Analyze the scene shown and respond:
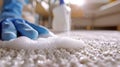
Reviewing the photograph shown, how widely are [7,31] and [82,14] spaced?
235 centimetres

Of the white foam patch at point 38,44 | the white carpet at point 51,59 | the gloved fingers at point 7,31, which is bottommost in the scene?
the white carpet at point 51,59

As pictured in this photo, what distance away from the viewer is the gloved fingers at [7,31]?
52cm

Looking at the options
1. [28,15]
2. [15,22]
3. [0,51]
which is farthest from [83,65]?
[28,15]

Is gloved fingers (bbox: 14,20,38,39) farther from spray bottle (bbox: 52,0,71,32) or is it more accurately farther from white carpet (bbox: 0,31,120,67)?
spray bottle (bbox: 52,0,71,32)

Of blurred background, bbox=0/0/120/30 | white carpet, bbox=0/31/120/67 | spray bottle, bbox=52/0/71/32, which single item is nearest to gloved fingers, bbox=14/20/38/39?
white carpet, bbox=0/31/120/67

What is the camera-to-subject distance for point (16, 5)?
98 cm

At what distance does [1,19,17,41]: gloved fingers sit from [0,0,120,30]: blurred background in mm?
1109

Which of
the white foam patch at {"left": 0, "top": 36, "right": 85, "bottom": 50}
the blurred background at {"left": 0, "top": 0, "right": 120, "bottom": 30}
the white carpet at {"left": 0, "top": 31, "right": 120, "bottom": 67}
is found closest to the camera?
the white carpet at {"left": 0, "top": 31, "right": 120, "bottom": 67}

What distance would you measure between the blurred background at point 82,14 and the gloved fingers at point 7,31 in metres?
1.11

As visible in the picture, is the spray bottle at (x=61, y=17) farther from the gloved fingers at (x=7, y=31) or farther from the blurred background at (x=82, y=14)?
the gloved fingers at (x=7, y=31)

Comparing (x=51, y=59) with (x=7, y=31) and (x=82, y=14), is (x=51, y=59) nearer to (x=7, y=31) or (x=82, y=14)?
(x=7, y=31)

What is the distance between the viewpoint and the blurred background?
74.1 inches

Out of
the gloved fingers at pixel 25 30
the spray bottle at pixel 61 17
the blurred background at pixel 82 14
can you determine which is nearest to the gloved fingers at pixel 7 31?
the gloved fingers at pixel 25 30

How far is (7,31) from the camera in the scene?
0.54 meters
